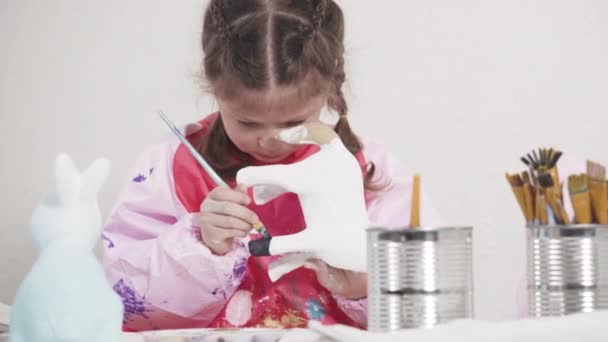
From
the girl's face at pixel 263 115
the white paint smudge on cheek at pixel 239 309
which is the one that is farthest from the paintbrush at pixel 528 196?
the white paint smudge on cheek at pixel 239 309

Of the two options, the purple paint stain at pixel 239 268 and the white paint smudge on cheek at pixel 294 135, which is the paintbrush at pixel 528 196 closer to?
the white paint smudge on cheek at pixel 294 135

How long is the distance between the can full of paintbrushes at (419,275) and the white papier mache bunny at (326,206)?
0.99 feet

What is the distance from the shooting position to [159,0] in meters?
1.42

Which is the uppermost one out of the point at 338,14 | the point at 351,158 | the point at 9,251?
the point at 338,14

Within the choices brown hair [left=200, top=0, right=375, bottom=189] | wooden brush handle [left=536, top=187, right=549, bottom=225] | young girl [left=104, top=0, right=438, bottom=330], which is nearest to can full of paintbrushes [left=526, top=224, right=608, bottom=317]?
wooden brush handle [left=536, top=187, right=549, bottom=225]

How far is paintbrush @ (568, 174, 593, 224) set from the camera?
67cm

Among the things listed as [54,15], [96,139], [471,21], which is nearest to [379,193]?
[471,21]

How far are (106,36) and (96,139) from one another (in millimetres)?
148

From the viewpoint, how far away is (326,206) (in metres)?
0.96

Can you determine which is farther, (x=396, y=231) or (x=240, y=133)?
(x=240, y=133)

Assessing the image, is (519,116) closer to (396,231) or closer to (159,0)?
(159,0)

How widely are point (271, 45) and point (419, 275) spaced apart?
528 millimetres

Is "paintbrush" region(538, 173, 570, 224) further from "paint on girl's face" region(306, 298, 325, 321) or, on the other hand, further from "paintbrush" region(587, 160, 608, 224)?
"paint on girl's face" region(306, 298, 325, 321)

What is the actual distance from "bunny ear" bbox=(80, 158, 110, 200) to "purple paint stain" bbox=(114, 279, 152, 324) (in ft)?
1.60
